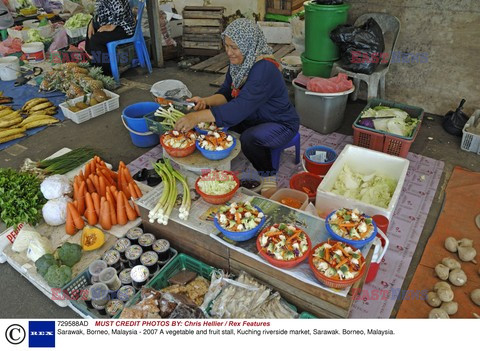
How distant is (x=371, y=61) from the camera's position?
418 cm

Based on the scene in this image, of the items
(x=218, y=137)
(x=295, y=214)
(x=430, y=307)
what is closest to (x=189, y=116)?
(x=218, y=137)

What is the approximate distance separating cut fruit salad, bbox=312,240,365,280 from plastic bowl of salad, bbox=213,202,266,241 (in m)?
0.38

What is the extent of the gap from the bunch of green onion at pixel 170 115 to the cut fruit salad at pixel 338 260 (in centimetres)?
198

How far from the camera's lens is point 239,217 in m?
2.17

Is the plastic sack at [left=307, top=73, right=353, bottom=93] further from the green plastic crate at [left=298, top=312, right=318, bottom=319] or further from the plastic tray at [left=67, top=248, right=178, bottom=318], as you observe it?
the green plastic crate at [left=298, top=312, right=318, bottom=319]

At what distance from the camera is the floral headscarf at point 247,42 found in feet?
9.55

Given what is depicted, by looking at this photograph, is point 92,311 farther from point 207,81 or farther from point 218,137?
point 207,81

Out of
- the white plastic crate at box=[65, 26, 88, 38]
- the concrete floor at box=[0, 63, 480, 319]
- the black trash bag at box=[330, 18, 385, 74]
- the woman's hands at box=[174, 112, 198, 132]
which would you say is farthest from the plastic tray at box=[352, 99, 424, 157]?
the white plastic crate at box=[65, 26, 88, 38]

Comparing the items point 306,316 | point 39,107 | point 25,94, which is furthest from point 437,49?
point 25,94

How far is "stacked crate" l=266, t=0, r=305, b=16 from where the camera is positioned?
297 inches

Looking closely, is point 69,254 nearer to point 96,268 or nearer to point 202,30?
point 96,268

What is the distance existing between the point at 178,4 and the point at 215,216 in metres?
7.55

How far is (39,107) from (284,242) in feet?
13.9

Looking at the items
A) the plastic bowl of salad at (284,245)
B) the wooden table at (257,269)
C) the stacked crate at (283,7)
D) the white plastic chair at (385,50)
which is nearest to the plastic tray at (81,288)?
the wooden table at (257,269)
